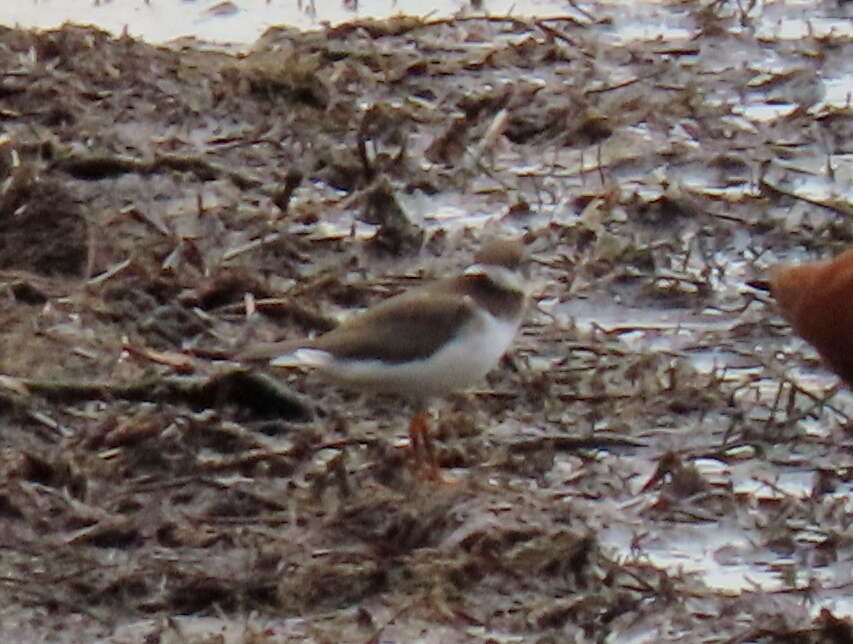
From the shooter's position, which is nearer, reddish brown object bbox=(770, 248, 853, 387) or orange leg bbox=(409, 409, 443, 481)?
orange leg bbox=(409, 409, 443, 481)

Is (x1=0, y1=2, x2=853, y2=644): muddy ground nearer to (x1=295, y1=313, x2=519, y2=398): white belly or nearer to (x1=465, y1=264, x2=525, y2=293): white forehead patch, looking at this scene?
(x1=295, y1=313, x2=519, y2=398): white belly

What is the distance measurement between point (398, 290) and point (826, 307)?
1.57 m

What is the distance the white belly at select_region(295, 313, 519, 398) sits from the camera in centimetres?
588

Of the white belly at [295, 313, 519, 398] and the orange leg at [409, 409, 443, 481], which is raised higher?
the white belly at [295, 313, 519, 398]

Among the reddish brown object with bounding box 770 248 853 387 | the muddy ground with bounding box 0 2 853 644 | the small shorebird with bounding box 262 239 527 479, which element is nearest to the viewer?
the muddy ground with bounding box 0 2 853 644

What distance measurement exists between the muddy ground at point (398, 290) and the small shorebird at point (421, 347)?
0.57 feet

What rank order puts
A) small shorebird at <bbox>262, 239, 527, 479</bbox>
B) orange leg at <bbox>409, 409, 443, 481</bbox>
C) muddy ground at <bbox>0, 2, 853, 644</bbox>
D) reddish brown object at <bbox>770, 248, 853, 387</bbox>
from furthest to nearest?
reddish brown object at <bbox>770, 248, 853, 387</bbox> < small shorebird at <bbox>262, 239, 527, 479</bbox> < orange leg at <bbox>409, 409, 443, 481</bbox> < muddy ground at <bbox>0, 2, 853, 644</bbox>

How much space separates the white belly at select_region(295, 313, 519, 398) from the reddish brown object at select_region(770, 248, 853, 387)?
32.3 inches

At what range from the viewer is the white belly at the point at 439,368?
231 inches

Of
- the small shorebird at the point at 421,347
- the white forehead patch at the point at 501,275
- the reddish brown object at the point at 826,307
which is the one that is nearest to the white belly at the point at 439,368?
the small shorebird at the point at 421,347

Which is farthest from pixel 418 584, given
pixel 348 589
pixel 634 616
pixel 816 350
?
pixel 816 350

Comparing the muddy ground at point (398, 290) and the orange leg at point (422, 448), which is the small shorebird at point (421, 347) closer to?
Answer: the orange leg at point (422, 448)

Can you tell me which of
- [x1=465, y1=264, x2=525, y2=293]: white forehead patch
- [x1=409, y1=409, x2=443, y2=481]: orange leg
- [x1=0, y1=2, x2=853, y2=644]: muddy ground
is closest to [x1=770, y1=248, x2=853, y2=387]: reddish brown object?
[x1=0, y1=2, x2=853, y2=644]: muddy ground

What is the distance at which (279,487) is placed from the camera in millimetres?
5789
